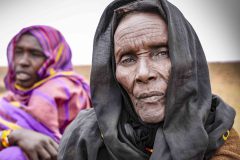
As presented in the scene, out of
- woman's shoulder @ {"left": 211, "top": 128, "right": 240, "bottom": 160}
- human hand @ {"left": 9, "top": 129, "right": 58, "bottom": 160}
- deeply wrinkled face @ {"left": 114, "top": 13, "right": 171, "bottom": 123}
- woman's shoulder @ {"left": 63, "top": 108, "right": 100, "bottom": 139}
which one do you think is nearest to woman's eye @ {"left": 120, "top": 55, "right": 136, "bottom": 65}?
deeply wrinkled face @ {"left": 114, "top": 13, "right": 171, "bottom": 123}

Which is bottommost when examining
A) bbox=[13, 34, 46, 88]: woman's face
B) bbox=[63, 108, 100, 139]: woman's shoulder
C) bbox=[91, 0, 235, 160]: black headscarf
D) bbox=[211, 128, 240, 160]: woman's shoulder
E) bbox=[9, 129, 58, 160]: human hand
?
bbox=[9, 129, 58, 160]: human hand

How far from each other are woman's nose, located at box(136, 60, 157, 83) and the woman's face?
7.71 ft

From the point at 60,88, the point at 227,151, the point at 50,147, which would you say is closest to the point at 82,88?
the point at 60,88

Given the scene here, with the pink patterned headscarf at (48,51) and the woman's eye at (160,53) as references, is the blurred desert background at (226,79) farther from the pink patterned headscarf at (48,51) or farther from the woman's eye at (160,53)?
the woman's eye at (160,53)

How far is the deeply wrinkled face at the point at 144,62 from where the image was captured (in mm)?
1836

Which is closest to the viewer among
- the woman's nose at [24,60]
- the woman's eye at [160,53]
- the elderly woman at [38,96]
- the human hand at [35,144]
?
the woman's eye at [160,53]

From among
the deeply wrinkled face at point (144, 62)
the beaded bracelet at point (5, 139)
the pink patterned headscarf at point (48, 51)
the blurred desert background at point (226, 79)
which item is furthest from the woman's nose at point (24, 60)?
the blurred desert background at point (226, 79)

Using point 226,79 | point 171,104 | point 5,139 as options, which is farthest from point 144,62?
point 226,79

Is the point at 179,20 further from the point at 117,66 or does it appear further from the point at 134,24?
the point at 117,66

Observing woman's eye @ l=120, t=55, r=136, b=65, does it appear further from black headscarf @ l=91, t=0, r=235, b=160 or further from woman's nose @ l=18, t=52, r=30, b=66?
woman's nose @ l=18, t=52, r=30, b=66

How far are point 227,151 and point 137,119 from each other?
430mm

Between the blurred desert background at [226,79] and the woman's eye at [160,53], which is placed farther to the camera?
the blurred desert background at [226,79]

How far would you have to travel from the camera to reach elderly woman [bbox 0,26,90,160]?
11.1ft

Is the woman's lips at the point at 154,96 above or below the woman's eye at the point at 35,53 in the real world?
above
